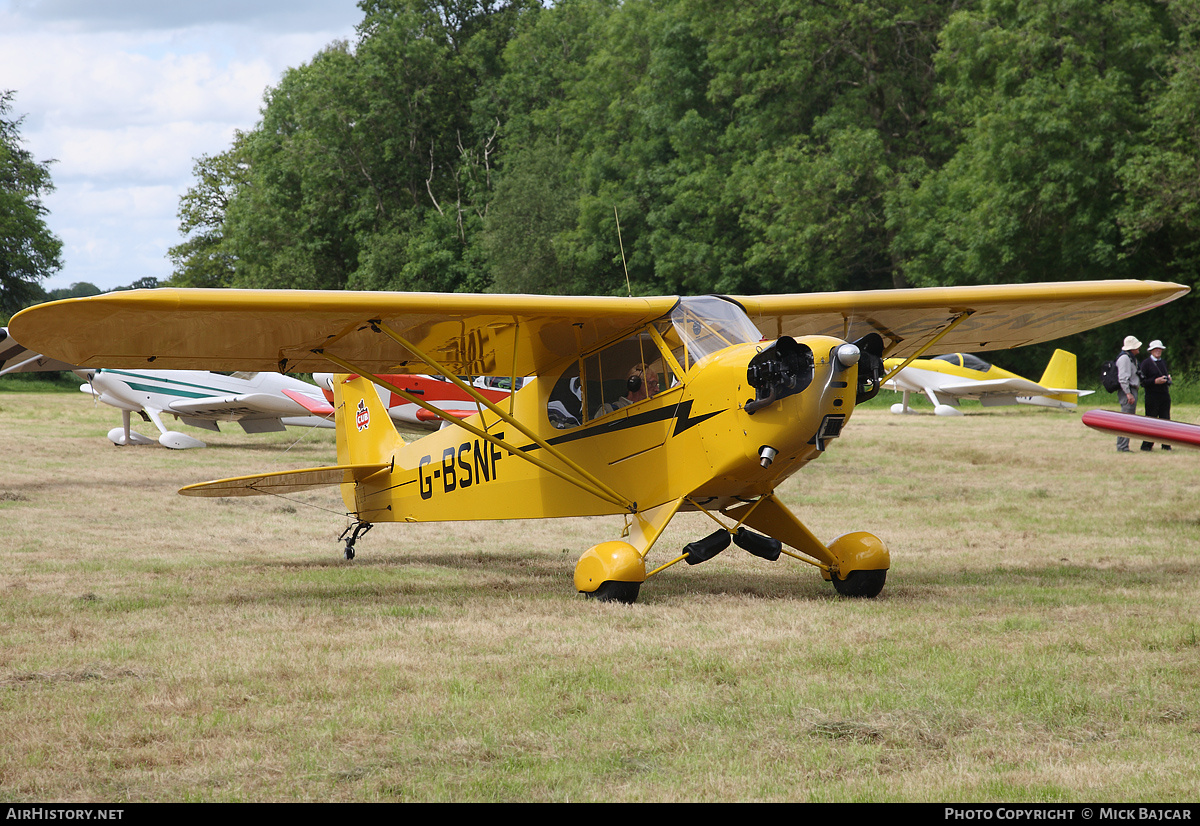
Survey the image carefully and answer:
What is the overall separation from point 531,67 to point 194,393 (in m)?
41.7

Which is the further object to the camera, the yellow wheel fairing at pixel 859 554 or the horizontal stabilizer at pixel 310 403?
the horizontal stabilizer at pixel 310 403

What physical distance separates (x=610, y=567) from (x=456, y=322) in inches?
84.8

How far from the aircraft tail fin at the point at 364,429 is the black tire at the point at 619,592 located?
11.9 ft

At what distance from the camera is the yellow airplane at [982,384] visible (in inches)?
1077

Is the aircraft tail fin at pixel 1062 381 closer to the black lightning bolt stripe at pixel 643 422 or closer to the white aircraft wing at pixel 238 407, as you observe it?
the white aircraft wing at pixel 238 407

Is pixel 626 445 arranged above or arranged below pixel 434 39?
below

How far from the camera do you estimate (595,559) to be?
765 cm

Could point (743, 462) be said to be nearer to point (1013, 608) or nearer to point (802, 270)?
point (1013, 608)

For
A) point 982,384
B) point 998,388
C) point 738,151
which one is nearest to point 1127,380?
point 982,384

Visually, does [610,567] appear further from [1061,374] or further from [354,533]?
[1061,374]

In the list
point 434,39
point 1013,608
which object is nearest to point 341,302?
point 1013,608

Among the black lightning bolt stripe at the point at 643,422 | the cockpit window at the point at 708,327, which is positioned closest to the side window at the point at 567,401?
the black lightning bolt stripe at the point at 643,422

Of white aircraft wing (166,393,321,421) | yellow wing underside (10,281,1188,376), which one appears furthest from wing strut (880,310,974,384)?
white aircraft wing (166,393,321,421)

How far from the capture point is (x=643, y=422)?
7918mm
